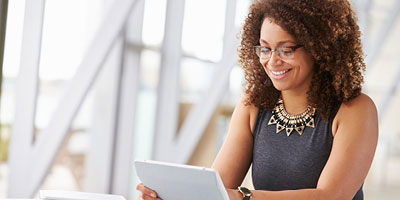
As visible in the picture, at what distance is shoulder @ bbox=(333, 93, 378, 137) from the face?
167 mm

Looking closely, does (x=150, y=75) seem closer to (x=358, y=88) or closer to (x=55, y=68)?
(x=55, y=68)

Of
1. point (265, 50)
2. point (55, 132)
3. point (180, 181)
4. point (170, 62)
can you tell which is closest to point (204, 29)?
point (170, 62)

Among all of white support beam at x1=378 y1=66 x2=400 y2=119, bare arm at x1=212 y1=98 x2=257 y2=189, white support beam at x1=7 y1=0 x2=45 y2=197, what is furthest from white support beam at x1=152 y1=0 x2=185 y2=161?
white support beam at x1=378 y1=66 x2=400 y2=119

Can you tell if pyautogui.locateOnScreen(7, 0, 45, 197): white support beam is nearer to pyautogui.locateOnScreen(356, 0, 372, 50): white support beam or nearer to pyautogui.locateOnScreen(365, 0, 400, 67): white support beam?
pyautogui.locateOnScreen(356, 0, 372, 50): white support beam

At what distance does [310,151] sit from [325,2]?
1.56 feet

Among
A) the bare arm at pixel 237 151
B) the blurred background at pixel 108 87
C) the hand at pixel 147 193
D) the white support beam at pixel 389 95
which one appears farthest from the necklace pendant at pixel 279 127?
the white support beam at pixel 389 95

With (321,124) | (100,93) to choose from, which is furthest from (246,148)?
(100,93)

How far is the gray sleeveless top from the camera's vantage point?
170cm

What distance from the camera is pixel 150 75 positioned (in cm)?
391

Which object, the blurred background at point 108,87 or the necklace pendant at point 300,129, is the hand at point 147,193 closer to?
the necklace pendant at point 300,129

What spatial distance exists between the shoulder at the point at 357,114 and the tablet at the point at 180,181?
512 millimetres

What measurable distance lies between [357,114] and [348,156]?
14cm

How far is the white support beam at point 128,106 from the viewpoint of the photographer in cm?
368

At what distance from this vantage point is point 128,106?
3.73 metres
